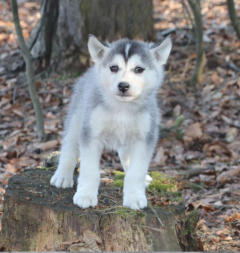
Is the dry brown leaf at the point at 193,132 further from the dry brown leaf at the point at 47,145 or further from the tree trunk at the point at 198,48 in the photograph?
the dry brown leaf at the point at 47,145

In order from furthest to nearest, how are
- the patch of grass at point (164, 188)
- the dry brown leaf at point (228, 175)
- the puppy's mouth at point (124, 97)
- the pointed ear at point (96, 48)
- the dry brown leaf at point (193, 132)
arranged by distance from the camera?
the dry brown leaf at point (193, 132) < the dry brown leaf at point (228, 175) < the patch of grass at point (164, 188) < the pointed ear at point (96, 48) < the puppy's mouth at point (124, 97)

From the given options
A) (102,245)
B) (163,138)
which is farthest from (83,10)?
(102,245)

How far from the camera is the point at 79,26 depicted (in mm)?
9953

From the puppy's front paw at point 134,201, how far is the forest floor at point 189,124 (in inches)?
46.4

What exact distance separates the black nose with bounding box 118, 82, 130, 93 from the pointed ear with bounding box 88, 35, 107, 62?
0.66 metres

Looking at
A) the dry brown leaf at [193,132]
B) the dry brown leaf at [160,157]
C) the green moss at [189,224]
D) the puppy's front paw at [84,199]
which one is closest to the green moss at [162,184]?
the green moss at [189,224]

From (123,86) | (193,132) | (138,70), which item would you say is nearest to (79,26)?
(193,132)

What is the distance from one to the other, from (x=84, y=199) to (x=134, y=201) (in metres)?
0.50

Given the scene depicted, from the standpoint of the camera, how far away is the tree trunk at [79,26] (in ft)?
32.6

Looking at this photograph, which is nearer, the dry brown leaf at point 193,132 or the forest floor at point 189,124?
the forest floor at point 189,124

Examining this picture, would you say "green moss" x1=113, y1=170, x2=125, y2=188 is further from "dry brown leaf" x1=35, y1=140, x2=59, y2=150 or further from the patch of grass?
"dry brown leaf" x1=35, y1=140, x2=59, y2=150

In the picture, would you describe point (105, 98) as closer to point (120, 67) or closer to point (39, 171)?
point (120, 67)

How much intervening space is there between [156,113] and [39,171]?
→ 1.66 m

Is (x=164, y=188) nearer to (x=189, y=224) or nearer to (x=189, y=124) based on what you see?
(x=189, y=224)
